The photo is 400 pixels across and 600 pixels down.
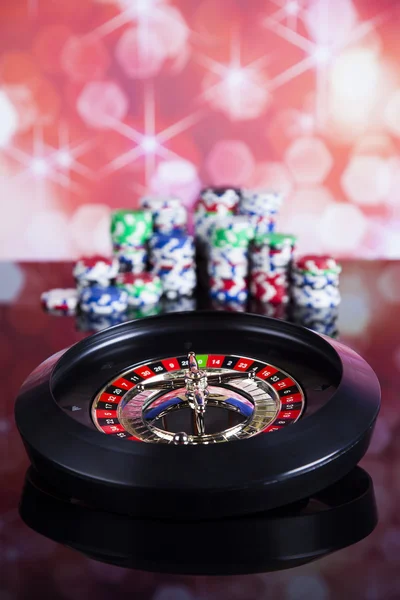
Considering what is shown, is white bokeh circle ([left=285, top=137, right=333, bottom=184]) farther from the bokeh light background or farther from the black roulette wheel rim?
the black roulette wheel rim

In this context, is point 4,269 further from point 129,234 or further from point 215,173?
point 215,173

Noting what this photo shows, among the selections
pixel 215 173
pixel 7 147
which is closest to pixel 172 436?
pixel 215 173

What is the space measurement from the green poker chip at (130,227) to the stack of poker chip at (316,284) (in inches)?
25.0

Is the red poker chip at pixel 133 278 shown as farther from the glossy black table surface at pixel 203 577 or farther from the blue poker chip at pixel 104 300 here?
the glossy black table surface at pixel 203 577

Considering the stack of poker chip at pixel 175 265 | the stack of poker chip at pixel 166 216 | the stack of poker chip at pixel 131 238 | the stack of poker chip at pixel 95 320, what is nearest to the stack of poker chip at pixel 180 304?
the stack of poker chip at pixel 175 265

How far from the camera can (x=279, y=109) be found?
3525 millimetres

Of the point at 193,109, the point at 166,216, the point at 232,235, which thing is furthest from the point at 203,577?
the point at 193,109

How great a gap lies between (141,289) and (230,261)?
0.31 m

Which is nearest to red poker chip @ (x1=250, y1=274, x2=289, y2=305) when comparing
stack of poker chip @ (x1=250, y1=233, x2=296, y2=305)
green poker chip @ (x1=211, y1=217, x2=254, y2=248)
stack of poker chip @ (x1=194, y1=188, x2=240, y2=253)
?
stack of poker chip @ (x1=250, y1=233, x2=296, y2=305)

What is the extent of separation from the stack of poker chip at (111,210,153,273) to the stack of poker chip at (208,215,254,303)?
350 mm

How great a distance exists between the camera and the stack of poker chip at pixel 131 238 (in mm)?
2430

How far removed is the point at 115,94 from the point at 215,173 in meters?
0.67

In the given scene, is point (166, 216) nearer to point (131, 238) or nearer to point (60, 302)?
point (131, 238)

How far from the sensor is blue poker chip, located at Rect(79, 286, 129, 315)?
6.80 feet
